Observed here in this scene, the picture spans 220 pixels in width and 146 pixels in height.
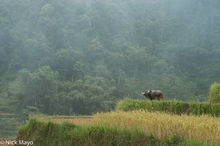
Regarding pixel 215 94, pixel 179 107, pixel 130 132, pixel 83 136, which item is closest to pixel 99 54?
pixel 215 94

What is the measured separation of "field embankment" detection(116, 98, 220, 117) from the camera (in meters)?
6.85

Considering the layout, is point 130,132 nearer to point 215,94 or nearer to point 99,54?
point 215,94

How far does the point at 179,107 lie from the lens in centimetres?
733

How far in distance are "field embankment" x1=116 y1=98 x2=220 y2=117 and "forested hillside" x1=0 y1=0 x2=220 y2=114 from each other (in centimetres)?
1874

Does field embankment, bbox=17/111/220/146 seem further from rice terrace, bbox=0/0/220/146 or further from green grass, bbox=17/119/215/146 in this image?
rice terrace, bbox=0/0/220/146

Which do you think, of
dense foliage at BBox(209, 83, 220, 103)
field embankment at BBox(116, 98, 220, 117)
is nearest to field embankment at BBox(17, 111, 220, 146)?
A: field embankment at BBox(116, 98, 220, 117)

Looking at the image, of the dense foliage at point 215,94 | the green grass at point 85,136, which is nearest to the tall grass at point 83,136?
the green grass at point 85,136

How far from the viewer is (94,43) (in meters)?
34.3

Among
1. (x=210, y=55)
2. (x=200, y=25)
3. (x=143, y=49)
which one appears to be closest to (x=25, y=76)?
(x=143, y=49)

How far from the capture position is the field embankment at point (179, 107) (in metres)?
6.85

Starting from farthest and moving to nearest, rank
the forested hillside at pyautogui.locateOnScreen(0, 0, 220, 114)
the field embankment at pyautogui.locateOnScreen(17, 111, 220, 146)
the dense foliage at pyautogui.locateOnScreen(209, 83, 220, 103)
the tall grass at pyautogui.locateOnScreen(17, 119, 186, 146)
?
1. the forested hillside at pyautogui.locateOnScreen(0, 0, 220, 114)
2. the dense foliage at pyautogui.locateOnScreen(209, 83, 220, 103)
3. the tall grass at pyautogui.locateOnScreen(17, 119, 186, 146)
4. the field embankment at pyautogui.locateOnScreen(17, 111, 220, 146)

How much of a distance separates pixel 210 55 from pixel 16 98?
21.8m

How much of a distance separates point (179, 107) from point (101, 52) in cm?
2707

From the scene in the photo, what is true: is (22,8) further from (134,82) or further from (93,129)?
(93,129)
